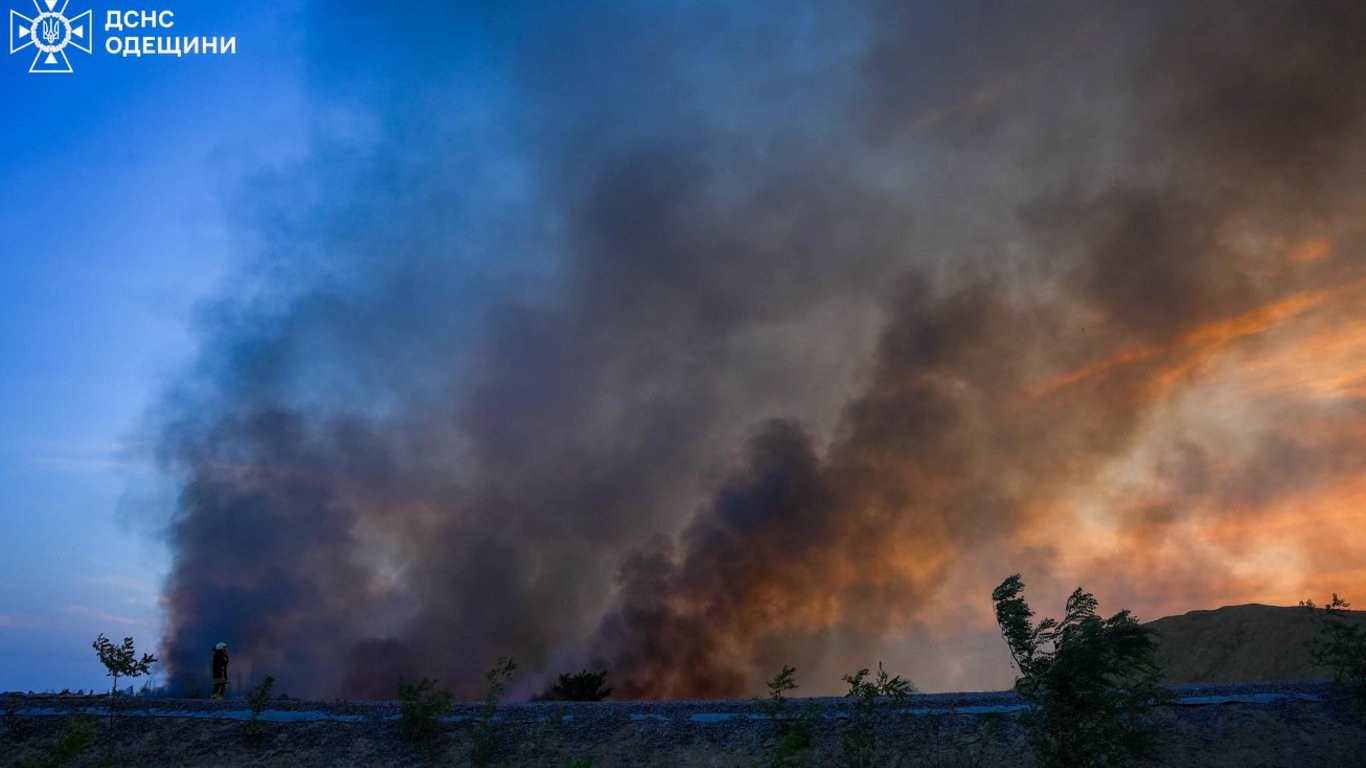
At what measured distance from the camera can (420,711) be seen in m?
19.7

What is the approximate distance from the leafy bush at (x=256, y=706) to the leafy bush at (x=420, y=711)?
3.16m

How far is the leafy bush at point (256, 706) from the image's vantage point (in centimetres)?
2005

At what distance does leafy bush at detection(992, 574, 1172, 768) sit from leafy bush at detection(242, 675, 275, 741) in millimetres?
16371

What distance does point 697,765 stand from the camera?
17.9 meters

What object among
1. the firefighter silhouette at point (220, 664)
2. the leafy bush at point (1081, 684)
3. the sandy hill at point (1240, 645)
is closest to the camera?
the leafy bush at point (1081, 684)

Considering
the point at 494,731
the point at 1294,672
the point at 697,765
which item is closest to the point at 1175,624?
the point at 1294,672

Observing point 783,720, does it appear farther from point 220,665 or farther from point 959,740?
point 220,665

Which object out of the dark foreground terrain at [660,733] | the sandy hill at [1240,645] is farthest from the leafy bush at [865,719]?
the sandy hill at [1240,645]

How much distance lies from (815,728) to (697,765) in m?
2.68

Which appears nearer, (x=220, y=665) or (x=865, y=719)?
(x=865, y=719)

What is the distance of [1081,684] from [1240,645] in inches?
882

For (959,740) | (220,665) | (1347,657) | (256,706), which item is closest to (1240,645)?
(1347,657)

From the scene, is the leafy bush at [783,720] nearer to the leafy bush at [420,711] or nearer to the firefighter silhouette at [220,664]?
the leafy bush at [420,711]

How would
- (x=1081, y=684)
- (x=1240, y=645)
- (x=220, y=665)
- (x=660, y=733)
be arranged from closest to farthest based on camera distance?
(x=1081, y=684) < (x=660, y=733) < (x=220, y=665) < (x=1240, y=645)
